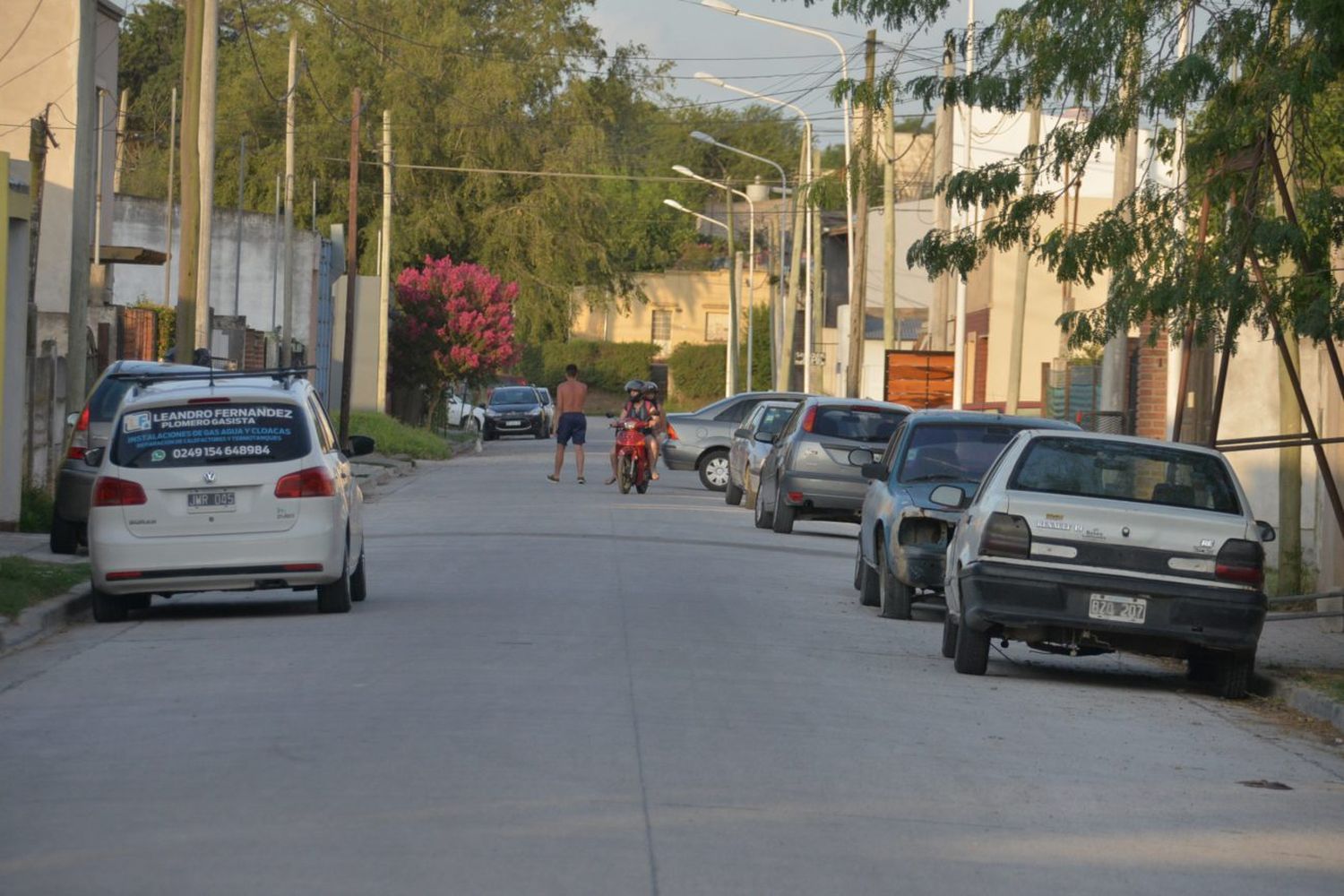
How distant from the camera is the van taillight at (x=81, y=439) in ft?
61.4

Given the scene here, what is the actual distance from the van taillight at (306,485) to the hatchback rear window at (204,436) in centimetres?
15

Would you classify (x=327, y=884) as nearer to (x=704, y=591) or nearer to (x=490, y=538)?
(x=704, y=591)

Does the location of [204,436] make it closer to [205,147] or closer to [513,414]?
[205,147]

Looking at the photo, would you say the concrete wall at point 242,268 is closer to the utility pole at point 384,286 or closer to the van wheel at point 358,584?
the utility pole at point 384,286

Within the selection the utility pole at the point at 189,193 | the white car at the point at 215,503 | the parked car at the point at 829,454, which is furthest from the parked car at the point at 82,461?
the parked car at the point at 829,454

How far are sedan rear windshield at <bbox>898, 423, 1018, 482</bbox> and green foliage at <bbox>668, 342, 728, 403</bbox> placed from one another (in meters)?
78.5

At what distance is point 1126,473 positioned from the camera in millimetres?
12609

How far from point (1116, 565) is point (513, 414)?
4792cm

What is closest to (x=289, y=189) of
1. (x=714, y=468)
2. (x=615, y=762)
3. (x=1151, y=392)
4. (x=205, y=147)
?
(x=714, y=468)

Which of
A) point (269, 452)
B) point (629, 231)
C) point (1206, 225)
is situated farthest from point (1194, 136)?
point (629, 231)

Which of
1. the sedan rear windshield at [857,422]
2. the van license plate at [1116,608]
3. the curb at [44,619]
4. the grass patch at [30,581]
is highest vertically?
the sedan rear windshield at [857,422]

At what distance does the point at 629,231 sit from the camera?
341ft

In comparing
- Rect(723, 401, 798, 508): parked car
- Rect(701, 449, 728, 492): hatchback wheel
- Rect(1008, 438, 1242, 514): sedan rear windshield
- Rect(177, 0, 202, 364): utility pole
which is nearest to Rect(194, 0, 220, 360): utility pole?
Rect(177, 0, 202, 364): utility pole

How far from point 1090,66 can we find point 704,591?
18.7 feet
